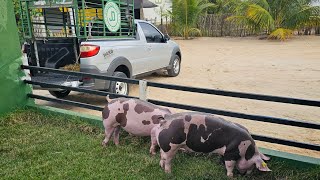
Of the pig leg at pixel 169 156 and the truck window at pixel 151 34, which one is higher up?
the truck window at pixel 151 34

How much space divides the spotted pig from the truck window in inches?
161

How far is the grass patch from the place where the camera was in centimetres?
299

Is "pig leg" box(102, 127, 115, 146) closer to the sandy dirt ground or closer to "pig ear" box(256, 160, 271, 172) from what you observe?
"pig ear" box(256, 160, 271, 172)

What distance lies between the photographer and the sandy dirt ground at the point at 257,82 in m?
4.84

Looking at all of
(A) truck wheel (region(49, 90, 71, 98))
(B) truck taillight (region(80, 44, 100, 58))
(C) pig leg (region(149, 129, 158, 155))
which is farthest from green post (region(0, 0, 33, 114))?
(C) pig leg (region(149, 129, 158, 155))

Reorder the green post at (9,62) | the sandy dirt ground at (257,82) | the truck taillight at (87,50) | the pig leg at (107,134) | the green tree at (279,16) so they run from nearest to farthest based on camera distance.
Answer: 1. the pig leg at (107,134)
2. the green post at (9,62)
3. the sandy dirt ground at (257,82)
4. the truck taillight at (87,50)
5. the green tree at (279,16)

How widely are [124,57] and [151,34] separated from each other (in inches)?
62.2


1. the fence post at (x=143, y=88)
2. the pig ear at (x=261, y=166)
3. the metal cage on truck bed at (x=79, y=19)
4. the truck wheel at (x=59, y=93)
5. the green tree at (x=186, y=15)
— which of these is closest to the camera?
the pig ear at (x=261, y=166)

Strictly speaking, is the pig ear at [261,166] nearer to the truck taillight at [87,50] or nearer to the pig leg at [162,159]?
the pig leg at [162,159]

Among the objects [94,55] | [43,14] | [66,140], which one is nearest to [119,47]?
[94,55]

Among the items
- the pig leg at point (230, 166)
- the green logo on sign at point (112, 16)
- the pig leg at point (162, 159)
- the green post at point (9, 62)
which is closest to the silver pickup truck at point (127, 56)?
the green logo on sign at point (112, 16)

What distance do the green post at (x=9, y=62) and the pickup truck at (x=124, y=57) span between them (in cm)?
97

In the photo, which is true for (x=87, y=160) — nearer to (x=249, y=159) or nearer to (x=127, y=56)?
(x=249, y=159)

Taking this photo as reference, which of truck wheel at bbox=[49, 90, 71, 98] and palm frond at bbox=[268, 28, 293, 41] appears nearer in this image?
truck wheel at bbox=[49, 90, 71, 98]
